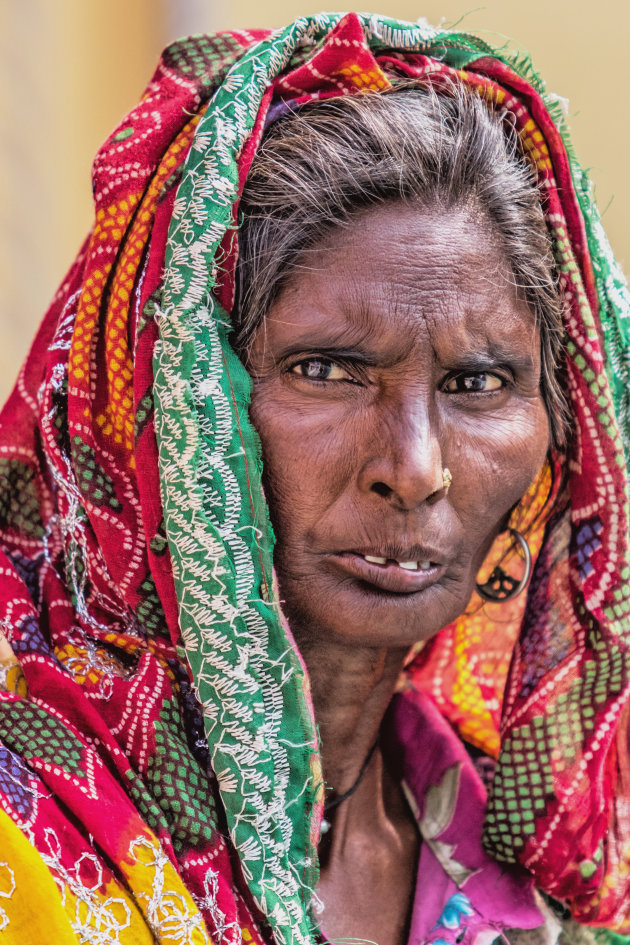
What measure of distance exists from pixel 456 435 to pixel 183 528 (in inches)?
20.0

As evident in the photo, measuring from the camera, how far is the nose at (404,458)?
5.44ft

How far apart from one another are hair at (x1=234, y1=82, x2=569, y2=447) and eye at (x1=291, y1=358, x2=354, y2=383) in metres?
0.10

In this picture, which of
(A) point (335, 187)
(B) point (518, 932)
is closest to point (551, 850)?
(B) point (518, 932)

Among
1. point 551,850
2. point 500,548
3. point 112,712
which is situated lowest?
point 551,850

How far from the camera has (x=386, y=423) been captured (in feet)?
5.61

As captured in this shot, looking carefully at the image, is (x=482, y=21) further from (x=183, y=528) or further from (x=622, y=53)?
(x=183, y=528)

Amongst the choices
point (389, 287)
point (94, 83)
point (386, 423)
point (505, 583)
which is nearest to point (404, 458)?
point (386, 423)

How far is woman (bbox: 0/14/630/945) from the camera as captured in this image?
5.19 feet

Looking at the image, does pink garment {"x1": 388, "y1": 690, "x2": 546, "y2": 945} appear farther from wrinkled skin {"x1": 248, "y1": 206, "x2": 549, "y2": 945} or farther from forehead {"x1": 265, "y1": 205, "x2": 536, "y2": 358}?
forehead {"x1": 265, "y1": 205, "x2": 536, "y2": 358}

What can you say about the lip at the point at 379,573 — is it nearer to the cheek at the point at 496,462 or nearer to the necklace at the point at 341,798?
the cheek at the point at 496,462

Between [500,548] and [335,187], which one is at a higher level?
[335,187]

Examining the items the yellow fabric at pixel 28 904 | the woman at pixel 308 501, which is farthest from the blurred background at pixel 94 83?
the yellow fabric at pixel 28 904

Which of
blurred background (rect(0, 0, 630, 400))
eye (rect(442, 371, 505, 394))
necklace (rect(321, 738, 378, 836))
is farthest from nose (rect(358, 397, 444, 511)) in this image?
blurred background (rect(0, 0, 630, 400))

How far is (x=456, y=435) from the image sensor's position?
1798 mm
